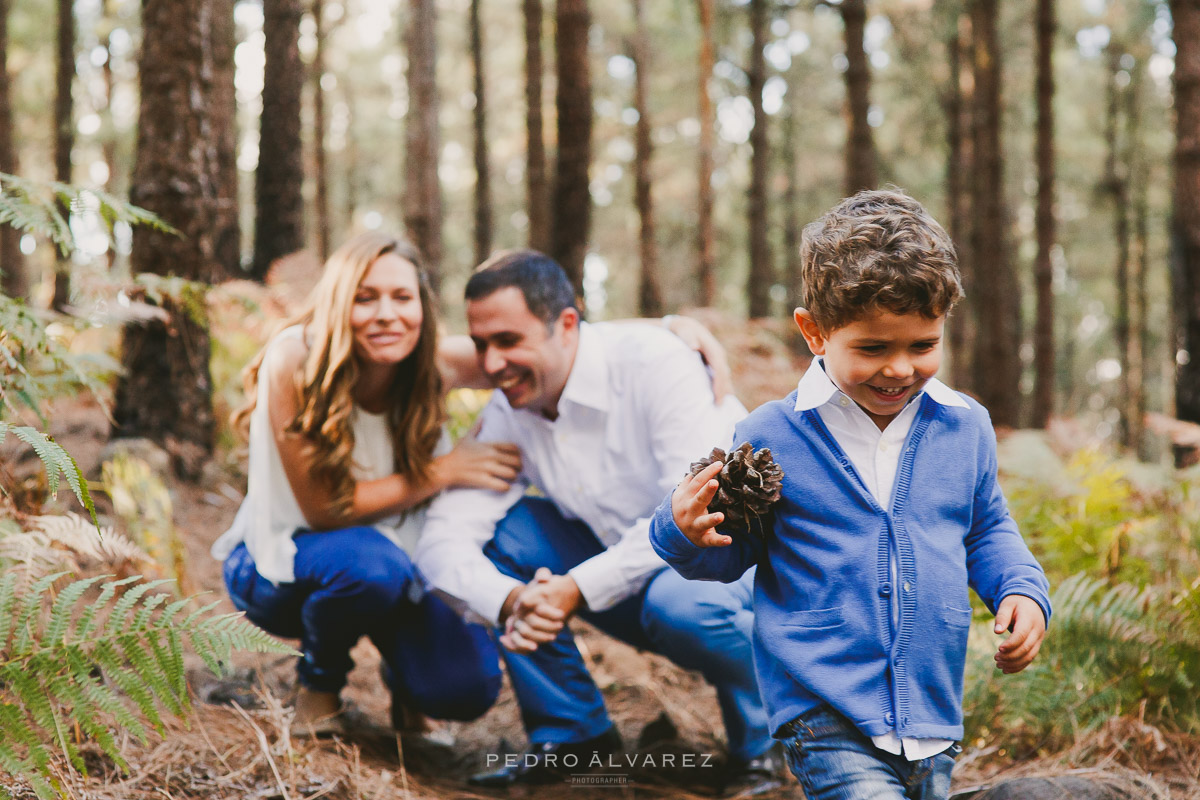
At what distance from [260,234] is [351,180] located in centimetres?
1471

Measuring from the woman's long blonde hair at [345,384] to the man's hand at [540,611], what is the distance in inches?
29.7

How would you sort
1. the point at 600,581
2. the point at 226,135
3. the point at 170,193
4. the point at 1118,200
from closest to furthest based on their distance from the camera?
the point at 600,581
the point at 170,193
the point at 226,135
the point at 1118,200

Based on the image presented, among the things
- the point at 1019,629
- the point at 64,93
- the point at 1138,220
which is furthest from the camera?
the point at 1138,220

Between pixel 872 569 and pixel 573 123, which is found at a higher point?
→ pixel 573 123

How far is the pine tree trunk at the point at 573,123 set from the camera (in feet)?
27.7

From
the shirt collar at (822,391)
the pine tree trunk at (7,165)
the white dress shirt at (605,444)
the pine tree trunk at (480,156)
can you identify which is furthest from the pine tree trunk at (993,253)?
the pine tree trunk at (7,165)

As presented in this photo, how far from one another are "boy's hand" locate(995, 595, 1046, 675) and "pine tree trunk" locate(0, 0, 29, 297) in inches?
436

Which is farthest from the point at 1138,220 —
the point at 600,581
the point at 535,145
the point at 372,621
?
the point at 372,621

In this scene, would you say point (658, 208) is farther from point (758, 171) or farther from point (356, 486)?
point (356, 486)

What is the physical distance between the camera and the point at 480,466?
3.61 meters

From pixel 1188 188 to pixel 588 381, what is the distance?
641cm

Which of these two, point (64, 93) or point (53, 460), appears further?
point (64, 93)

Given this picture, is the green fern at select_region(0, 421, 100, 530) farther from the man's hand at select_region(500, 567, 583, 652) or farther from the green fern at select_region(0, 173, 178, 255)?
the man's hand at select_region(500, 567, 583, 652)

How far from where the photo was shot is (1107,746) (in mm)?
3000
